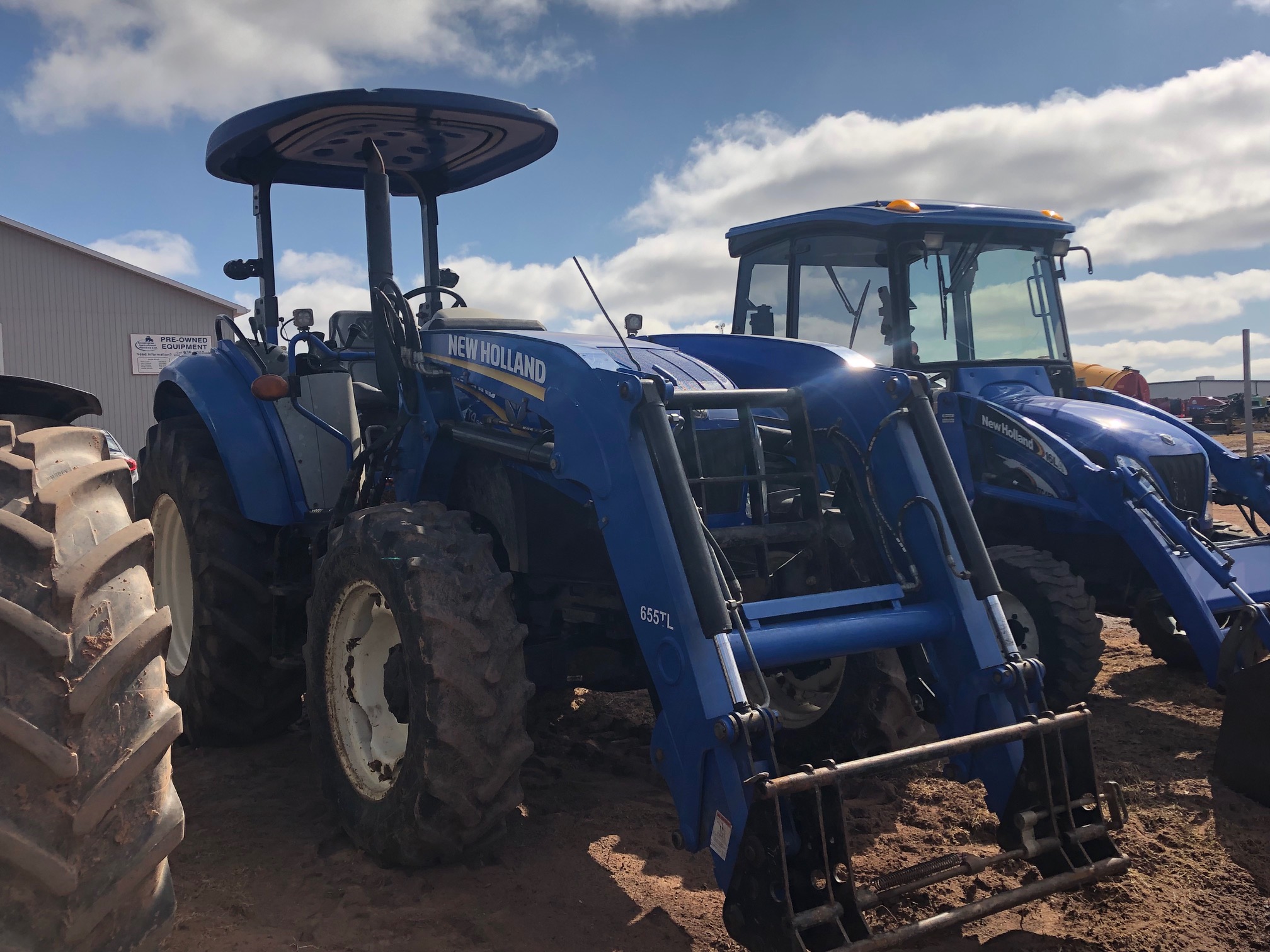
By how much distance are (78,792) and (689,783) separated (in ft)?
4.79

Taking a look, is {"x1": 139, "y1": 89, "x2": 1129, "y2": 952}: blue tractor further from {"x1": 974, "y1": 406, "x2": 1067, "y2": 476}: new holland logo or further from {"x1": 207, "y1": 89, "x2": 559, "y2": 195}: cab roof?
{"x1": 974, "y1": 406, "x2": 1067, "y2": 476}: new holland logo

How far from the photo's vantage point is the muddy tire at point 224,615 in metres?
4.39

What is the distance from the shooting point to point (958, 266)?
21.7ft

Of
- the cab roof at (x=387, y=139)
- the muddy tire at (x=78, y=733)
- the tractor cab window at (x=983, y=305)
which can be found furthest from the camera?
the tractor cab window at (x=983, y=305)

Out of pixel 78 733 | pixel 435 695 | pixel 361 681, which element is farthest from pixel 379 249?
pixel 78 733

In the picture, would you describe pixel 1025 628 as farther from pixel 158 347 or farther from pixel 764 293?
pixel 158 347

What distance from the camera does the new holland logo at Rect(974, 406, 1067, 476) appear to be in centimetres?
557

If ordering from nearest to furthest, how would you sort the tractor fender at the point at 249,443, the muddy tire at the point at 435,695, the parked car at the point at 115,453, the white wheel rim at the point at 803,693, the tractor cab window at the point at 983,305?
the parked car at the point at 115,453
the muddy tire at the point at 435,695
the white wheel rim at the point at 803,693
the tractor fender at the point at 249,443
the tractor cab window at the point at 983,305

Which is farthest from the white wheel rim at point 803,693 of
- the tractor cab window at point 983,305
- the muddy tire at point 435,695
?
the tractor cab window at point 983,305

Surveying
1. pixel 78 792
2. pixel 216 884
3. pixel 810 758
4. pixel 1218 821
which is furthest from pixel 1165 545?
pixel 78 792

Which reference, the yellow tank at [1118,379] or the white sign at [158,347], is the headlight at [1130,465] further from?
the white sign at [158,347]

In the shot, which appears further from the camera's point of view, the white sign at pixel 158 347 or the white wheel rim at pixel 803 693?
the white sign at pixel 158 347

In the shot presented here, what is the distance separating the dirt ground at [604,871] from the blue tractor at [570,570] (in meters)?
0.18

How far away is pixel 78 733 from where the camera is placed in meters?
1.78
